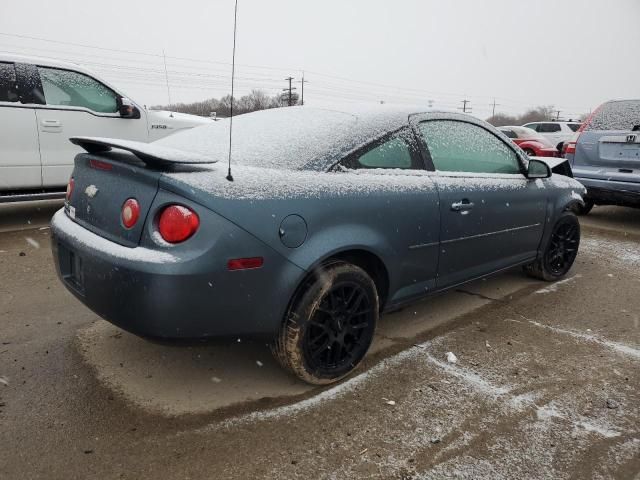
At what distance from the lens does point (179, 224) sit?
2033 mm

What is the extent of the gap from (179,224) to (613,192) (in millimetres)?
6029

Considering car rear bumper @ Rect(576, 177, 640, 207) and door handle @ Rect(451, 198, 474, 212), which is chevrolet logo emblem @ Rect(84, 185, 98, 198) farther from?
car rear bumper @ Rect(576, 177, 640, 207)

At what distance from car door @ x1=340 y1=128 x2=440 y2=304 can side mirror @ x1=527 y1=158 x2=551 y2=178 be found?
1.31m

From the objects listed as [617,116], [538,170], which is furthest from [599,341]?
[617,116]

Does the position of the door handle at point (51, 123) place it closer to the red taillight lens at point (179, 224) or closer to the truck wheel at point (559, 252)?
the red taillight lens at point (179, 224)

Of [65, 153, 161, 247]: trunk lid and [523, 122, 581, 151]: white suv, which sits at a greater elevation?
[523, 122, 581, 151]: white suv

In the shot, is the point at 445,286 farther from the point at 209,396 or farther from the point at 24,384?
the point at 24,384

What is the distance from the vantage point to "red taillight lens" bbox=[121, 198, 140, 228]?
2.14 m

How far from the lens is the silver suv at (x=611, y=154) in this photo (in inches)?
237

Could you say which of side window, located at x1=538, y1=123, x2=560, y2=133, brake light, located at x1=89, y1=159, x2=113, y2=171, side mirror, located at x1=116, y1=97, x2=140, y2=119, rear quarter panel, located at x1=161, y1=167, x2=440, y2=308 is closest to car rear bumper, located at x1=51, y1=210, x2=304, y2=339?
rear quarter panel, located at x1=161, y1=167, x2=440, y2=308

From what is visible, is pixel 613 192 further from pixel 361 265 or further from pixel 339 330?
pixel 339 330

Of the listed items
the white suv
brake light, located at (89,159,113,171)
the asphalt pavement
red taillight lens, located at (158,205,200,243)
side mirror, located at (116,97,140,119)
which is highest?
the white suv

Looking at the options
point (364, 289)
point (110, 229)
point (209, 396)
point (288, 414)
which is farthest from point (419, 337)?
point (110, 229)

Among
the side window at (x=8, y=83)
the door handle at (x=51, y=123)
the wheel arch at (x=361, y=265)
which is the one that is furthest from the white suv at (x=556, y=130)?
the wheel arch at (x=361, y=265)
